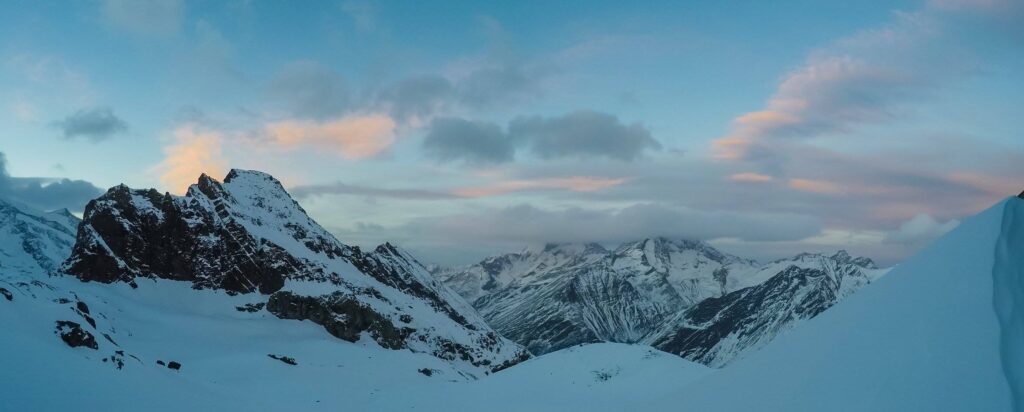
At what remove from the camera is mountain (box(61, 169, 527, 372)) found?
10475 centimetres

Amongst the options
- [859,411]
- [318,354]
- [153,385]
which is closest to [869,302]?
[859,411]

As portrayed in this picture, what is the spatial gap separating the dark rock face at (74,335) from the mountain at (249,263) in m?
83.3

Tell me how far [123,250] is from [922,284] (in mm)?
121471

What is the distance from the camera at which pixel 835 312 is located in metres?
12.9

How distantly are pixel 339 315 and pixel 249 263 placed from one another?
21757 mm

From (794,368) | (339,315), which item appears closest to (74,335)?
(794,368)

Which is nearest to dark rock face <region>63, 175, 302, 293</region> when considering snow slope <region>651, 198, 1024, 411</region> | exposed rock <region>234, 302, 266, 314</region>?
exposed rock <region>234, 302, 266, 314</region>

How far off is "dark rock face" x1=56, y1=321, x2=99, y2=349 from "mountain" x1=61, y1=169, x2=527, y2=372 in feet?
273

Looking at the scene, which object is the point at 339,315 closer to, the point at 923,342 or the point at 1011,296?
the point at 923,342

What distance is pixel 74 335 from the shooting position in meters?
26.6

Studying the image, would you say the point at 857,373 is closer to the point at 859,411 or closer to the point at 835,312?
the point at 859,411

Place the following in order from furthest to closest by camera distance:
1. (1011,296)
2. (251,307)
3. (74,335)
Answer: (251,307)
(74,335)
(1011,296)

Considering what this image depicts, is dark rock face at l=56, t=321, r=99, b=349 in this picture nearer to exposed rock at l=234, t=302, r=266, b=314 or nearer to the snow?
the snow

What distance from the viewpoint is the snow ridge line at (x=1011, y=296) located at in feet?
29.3
